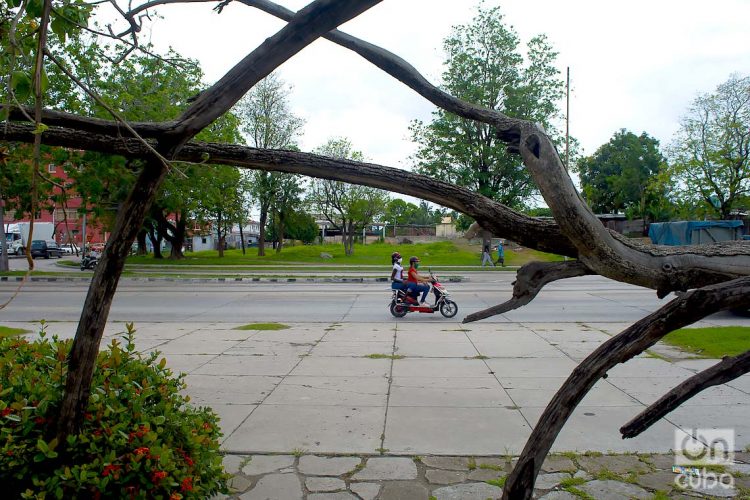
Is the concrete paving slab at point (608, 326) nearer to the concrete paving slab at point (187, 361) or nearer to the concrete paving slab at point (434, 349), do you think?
the concrete paving slab at point (434, 349)

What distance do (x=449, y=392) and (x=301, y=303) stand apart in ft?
30.3

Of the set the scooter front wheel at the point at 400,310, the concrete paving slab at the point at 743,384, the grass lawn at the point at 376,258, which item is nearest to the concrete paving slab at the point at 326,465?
the concrete paving slab at the point at 743,384

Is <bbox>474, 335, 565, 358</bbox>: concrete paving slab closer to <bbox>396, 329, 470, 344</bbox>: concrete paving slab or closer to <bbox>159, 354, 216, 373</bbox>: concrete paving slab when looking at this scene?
<bbox>396, 329, 470, 344</bbox>: concrete paving slab

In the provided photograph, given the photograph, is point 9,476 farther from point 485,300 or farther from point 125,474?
point 485,300

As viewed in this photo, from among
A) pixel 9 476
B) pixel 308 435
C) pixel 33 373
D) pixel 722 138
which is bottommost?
pixel 308 435

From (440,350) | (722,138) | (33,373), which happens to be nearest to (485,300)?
(440,350)

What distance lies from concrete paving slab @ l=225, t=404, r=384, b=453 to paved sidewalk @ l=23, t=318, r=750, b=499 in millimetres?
17

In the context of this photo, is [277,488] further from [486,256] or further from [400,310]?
[486,256]

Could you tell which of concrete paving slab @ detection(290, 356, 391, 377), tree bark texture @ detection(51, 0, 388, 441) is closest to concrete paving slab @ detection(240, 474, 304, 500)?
tree bark texture @ detection(51, 0, 388, 441)

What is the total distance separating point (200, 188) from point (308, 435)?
2482 cm

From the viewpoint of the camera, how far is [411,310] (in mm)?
12797

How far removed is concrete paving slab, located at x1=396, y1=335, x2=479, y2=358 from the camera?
8.77 m

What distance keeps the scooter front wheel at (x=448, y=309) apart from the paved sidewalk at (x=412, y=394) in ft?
6.26

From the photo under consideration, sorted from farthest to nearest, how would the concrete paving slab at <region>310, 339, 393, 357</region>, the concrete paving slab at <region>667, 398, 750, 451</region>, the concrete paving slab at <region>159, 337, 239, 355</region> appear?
the concrete paving slab at <region>159, 337, 239, 355</region> → the concrete paving slab at <region>310, 339, 393, 357</region> → the concrete paving slab at <region>667, 398, 750, 451</region>
